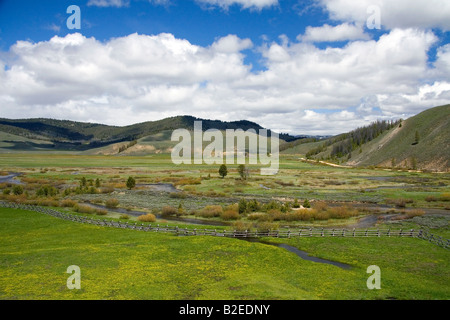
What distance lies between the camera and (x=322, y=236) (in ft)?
123

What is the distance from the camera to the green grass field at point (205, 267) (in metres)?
21.1

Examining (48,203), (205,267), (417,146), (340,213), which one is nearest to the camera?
(205,267)

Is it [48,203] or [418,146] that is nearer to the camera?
[48,203]

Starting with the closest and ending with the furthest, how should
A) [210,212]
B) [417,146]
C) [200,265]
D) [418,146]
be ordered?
[200,265], [210,212], [418,146], [417,146]

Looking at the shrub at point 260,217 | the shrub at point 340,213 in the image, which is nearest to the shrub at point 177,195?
the shrub at point 260,217

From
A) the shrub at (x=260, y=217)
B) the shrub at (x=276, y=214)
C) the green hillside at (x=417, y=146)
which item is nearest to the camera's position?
the shrub at (x=260, y=217)

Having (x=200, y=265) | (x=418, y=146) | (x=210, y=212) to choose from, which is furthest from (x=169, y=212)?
(x=418, y=146)

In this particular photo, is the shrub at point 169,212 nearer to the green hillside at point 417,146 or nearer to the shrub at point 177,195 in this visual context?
the shrub at point 177,195

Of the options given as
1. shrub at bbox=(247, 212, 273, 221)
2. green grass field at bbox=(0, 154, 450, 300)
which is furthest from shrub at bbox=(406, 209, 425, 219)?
shrub at bbox=(247, 212, 273, 221)

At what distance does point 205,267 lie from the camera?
26.1 m

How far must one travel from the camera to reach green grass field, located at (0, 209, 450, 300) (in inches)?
829

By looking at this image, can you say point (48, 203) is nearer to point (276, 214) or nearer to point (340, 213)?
point (276, 214)
